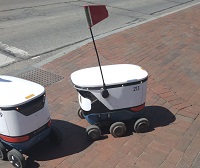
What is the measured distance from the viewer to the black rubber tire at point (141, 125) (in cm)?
404

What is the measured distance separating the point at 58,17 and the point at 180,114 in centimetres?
821

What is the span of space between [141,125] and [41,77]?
9.10ft

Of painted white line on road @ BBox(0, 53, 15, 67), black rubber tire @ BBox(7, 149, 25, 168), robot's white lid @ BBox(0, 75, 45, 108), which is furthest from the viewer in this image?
painted white line on road @ BBox(0, 53, 15, 67)

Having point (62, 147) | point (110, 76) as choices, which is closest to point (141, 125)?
point (110, 76)

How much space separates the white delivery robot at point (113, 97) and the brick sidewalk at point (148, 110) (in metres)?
0.20

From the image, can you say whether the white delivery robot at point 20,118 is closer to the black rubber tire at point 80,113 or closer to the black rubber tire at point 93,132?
the black rubber tire at point 93,132

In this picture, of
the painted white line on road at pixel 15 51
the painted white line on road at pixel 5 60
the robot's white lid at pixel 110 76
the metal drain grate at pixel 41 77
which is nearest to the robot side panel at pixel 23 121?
the robot's white lid at pixel 110 76

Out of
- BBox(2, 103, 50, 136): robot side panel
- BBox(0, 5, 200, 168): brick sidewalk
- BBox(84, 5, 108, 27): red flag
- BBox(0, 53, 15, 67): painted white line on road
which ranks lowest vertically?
BBox(0, 5, 200, 168): brick sidewalk

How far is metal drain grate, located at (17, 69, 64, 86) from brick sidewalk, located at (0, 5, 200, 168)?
17cm

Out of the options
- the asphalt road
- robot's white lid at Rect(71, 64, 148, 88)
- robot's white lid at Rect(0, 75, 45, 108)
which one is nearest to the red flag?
robot's white lid at Rect(71, 64, 148, 88)

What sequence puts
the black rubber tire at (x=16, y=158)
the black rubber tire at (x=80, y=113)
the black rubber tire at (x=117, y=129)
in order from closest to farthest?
the black rubber tire at (x=16, y=158), the black rubber tire at (x=117, y=129), the black rubber tire at (x=80, y=113)

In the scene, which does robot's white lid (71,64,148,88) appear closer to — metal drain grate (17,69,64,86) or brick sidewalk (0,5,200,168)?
brick sidewalk (0,5,200,168)

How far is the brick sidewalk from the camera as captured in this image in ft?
11.9

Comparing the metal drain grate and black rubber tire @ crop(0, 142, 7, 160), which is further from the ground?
black rubber tire @ crop(0, 142, 7, 160)
